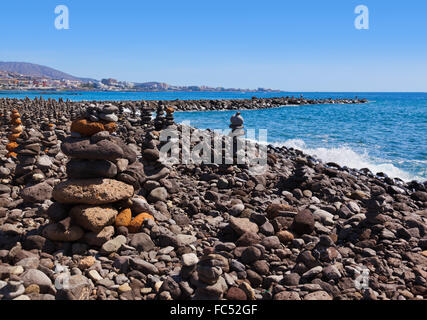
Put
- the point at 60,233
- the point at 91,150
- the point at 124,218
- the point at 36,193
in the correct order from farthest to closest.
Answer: the point at 36,193 → the point at 124,218 → the point at 91,150 → the point at 60,233

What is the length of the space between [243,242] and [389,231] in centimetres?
348

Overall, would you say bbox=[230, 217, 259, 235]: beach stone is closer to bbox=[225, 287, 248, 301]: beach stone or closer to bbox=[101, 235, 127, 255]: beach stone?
bbox=[225, 287, 248, 301]: beach stone

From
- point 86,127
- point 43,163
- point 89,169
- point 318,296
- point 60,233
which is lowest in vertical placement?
point 318,296

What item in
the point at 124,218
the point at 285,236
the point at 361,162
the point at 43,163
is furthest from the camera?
the point at 361,162

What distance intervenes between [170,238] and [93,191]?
1748 mm

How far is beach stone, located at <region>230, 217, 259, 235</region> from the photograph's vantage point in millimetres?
6699

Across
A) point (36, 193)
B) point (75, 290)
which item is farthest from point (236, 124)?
point (75, 290)

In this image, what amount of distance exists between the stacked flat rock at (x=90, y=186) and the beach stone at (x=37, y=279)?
4.18ft

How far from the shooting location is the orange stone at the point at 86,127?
6.54 m

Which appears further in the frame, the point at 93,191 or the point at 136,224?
the point at 136,224

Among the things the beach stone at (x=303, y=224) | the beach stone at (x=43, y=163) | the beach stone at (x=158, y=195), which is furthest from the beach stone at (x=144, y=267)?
the beach stone at (x=43, y=163)

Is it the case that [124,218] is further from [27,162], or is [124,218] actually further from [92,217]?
[27,162]

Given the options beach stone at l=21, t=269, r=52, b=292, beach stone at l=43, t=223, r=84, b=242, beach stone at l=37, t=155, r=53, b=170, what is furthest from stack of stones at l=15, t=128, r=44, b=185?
beach stone at l=21, t=269, r=52, b=292

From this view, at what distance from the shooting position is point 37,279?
4.51 meters
